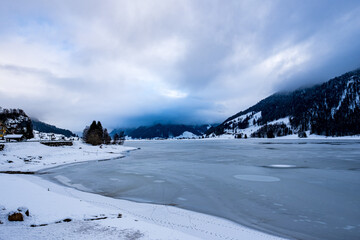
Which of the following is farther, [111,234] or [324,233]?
[324,233]

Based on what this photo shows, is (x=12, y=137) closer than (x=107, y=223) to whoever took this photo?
No

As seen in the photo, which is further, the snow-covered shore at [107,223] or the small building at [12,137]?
the small building at [12,137]

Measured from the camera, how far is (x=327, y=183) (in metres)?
17.2

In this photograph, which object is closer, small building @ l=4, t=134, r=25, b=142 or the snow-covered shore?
the snow-covered shore

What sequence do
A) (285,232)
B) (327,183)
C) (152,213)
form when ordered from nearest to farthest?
1. (285,232)
2. (152,213)
3. (327,183)

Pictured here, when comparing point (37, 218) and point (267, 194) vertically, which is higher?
point (37, 218)

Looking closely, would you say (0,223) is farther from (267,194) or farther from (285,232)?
(267,194)

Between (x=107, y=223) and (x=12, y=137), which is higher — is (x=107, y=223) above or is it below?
below

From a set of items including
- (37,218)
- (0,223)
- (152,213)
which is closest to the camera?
(0,223)

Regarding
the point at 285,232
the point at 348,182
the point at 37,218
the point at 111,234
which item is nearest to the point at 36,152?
the point at 37,218

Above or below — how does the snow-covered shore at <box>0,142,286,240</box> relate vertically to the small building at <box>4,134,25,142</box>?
below

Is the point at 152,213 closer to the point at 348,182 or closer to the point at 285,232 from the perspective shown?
the point at 285,232

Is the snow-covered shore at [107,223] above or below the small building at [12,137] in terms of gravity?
below

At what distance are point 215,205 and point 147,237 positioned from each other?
6.73 m
